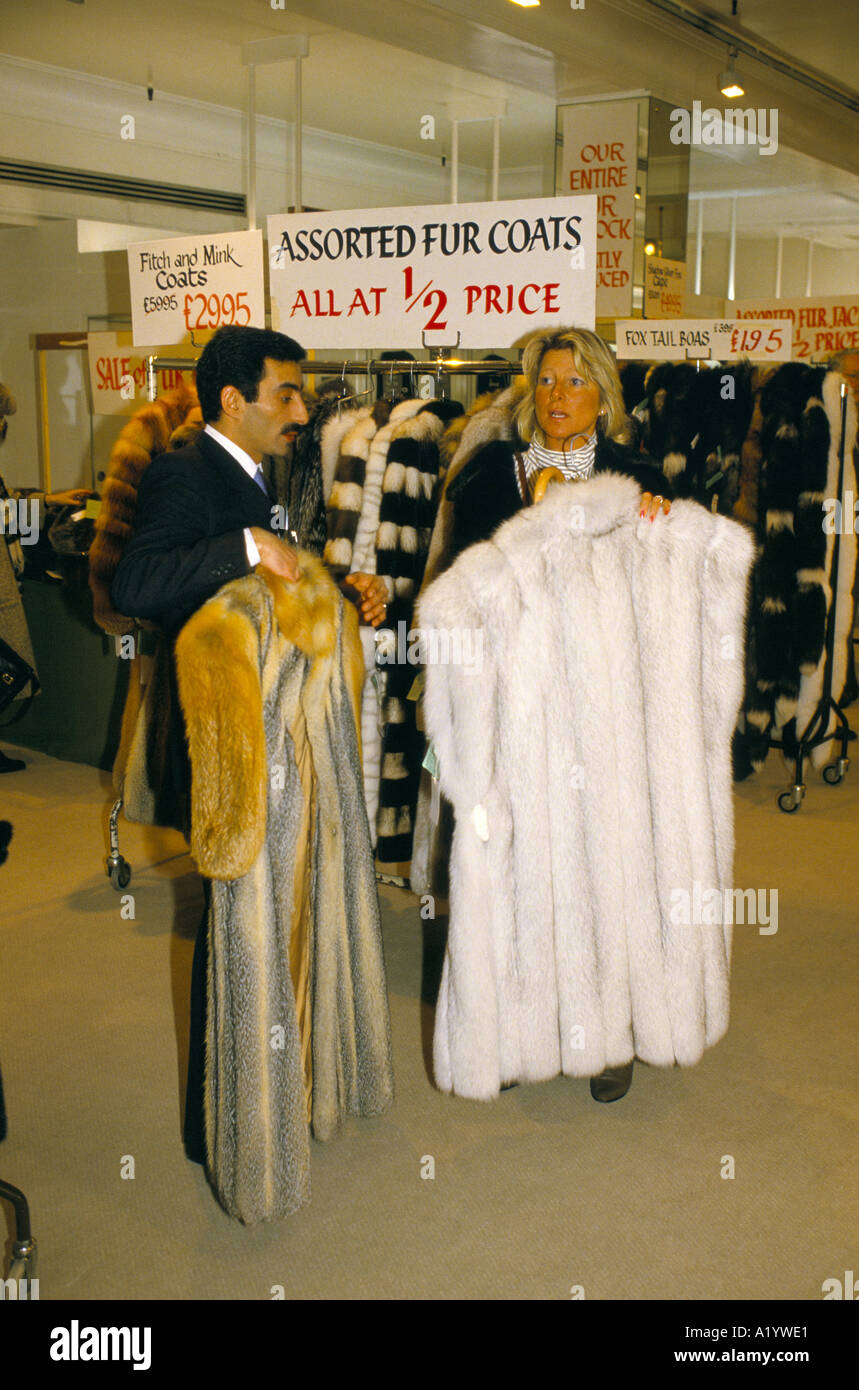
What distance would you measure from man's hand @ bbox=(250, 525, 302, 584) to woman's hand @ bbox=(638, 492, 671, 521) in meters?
0.74

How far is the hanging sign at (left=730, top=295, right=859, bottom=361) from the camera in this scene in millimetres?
7312

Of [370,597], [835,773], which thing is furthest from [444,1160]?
[835,773]

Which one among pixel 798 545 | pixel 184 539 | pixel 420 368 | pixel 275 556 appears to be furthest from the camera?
pixel 798 545

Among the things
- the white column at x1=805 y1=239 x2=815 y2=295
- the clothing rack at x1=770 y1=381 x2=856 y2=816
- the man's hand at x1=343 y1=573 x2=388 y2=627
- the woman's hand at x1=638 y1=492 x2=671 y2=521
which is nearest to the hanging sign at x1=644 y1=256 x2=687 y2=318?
the clothing rack at x1=770 y1=381 x2=856 y2=816

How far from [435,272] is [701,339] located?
7.43 feet

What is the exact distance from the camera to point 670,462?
4.76 meters

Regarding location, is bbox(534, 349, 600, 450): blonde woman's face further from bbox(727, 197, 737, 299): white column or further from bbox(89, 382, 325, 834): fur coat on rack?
bbox(727, 197, 737, 299): white column

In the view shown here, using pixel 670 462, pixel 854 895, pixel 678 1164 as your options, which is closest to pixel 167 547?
pixel 678 1164

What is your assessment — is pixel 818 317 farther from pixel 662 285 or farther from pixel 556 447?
pixel 556 447

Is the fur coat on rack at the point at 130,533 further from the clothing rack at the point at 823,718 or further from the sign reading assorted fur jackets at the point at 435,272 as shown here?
the clothing rack at the point at 823,718

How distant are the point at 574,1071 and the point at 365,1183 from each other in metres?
0.49

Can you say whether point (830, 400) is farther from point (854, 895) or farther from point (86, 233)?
point (86, 233)

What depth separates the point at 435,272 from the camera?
3256 millimetres

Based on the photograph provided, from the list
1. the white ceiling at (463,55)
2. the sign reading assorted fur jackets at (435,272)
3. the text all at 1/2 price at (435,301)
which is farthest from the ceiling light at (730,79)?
the text all at 1/2 price at (435,301)
